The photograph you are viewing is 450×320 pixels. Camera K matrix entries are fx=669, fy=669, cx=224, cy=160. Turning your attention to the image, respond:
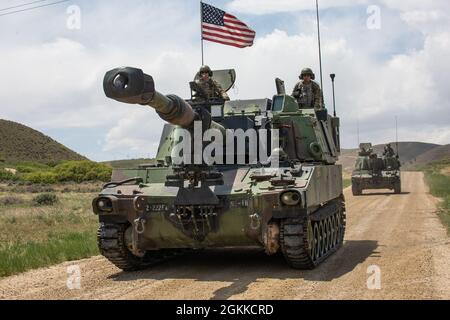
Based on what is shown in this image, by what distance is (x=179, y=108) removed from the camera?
8.31 metres

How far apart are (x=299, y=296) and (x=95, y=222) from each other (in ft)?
47.3

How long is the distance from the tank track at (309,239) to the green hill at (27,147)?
6963 cm

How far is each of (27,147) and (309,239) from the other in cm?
7867

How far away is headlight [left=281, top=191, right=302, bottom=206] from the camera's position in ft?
30.7

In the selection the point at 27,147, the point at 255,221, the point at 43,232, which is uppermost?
the point at 27,147

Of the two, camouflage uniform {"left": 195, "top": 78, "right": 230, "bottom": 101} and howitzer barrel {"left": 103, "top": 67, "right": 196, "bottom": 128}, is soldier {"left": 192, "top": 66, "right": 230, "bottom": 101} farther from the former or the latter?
howitzer barrel {"left": 103, "top": 67, "right": 196, "bottom": 128}

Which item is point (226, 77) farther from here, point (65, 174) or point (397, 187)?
point (65, 174)

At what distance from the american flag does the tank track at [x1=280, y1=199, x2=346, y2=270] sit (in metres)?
5.98

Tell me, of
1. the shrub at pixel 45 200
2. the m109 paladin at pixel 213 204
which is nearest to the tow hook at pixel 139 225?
the m109 paladin at pixel 213 204

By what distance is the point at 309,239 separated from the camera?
9.89 m

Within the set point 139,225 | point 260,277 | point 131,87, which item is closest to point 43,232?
point 139,225

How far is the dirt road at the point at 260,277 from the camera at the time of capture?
27.0 feet
